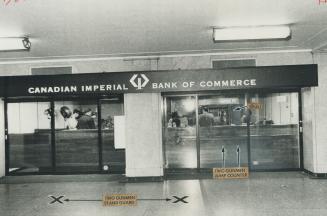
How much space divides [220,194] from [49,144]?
5119mm

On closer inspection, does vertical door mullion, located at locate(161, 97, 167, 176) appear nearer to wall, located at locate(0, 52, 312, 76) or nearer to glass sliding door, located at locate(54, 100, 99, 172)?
wall, located at locate(0, 52, 312, 76)

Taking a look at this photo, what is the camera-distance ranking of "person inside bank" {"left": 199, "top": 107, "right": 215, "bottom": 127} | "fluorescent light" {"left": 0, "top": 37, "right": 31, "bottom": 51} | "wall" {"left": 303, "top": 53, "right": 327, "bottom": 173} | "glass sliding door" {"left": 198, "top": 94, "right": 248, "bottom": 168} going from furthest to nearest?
"person inside bank" {"left": 199, "top": 107, "right": 215, "bottom": 127}
"glass sliding door" {"left": 198, "top": 94, "right": 248, "bottom": 168}
"wall" {"left": 303, "top": 53, "right": 327, "bottom": 173}
"fluorescent light" {"left": 0, "top": 37, "right": 31, "bottom": 51}

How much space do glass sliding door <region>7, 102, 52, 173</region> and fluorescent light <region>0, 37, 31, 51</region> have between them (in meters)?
3.07

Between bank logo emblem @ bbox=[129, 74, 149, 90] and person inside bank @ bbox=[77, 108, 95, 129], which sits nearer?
bank logo emblem @ bbox=[129, 74, 149, 90]

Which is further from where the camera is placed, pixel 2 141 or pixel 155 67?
pixel 2 141

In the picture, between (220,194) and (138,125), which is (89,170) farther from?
(220,194)

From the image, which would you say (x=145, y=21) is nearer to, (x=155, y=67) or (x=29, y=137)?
(x=155, y=67)

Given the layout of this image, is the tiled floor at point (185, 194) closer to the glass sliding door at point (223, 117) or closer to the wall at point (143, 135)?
the wall at point (143, 135)

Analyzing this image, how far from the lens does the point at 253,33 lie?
17.3 feet

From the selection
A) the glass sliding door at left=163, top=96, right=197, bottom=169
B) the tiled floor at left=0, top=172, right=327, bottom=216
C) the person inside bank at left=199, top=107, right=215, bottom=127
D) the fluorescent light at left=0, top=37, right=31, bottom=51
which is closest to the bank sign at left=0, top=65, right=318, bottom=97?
the glass sliding door at left=163, top=96, right=197, bottom=169

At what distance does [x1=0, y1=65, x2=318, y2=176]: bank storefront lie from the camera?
7.27 metres

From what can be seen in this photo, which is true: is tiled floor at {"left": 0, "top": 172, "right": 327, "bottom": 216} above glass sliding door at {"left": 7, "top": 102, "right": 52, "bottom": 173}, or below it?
below

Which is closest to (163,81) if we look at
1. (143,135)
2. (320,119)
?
(143,135)

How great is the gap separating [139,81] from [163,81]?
537mm
